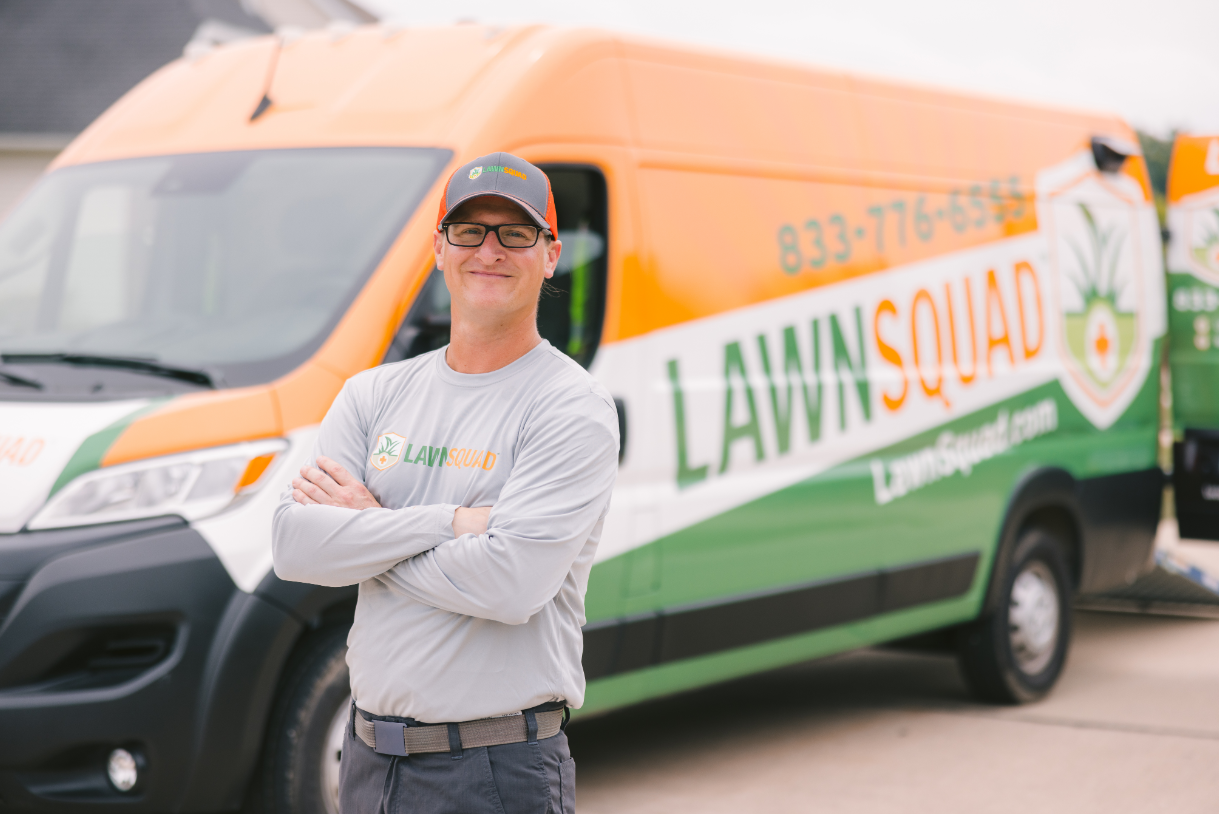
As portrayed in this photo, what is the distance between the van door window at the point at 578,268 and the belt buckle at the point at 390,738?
2320 mm

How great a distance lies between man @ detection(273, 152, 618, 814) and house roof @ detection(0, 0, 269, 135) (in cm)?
1643

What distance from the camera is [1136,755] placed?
594cm

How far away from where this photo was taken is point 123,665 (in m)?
3.69

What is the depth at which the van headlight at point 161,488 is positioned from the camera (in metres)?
3.66

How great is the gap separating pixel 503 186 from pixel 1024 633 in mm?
5138

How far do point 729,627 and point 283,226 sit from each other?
208 cm

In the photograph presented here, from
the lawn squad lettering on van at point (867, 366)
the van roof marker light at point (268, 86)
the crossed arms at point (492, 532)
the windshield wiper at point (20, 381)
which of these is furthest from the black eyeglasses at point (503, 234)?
the van roof marker light at point (268, 86)

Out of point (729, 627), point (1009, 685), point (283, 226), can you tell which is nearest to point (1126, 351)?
point (1009, 685)

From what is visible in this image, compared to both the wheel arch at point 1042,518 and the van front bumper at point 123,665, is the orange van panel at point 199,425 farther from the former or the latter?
the wheel arch at point 1042,518

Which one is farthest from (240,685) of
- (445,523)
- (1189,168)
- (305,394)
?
(1189,168)

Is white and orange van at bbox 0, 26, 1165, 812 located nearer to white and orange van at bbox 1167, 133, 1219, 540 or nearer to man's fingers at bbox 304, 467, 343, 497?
white and orange van at bbox 1167, 133, 1219, 540

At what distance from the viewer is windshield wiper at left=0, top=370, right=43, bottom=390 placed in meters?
4.07

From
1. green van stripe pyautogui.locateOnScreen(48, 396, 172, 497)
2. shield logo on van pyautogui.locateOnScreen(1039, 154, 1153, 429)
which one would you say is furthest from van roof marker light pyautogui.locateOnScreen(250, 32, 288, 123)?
shield logo on van pyautogui.locateOnScreen(1039, 154, 1153, 429)

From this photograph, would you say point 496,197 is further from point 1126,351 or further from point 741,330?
point 1126,351
